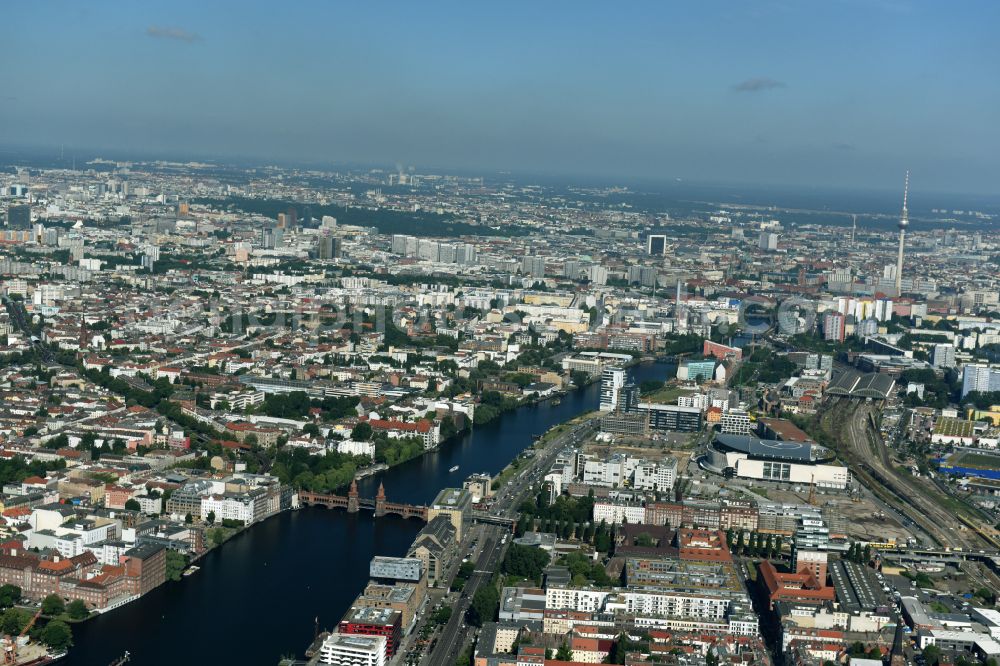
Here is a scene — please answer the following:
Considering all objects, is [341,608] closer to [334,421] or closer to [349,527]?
[349,527]

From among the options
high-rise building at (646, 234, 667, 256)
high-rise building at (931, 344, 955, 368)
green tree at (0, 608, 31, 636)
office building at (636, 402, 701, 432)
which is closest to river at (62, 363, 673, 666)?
green tree at (0, 608, 31, 636)

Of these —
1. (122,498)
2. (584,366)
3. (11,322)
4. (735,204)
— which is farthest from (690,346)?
(735,204)

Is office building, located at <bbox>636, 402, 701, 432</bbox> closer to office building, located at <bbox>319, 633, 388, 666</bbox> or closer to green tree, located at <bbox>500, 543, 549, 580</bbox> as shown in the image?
green tree, located at <bbox>500, 543, 549, 580</bbox>

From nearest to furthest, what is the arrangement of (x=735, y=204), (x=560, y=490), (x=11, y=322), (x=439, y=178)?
(x=560, y=490) → (x=11, y=322) → (x=735, y=204) → (x=439, y=178)

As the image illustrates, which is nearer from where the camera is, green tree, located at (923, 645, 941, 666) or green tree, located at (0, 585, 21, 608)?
green tree, located at (923, 645, 941, 666)

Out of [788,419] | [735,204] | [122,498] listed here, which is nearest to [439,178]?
[735,204]

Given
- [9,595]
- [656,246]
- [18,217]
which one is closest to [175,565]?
[9,595]

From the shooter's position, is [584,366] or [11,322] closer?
[584,366]

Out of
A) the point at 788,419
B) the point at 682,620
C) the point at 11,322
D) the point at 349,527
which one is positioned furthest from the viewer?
the point at 11,322
